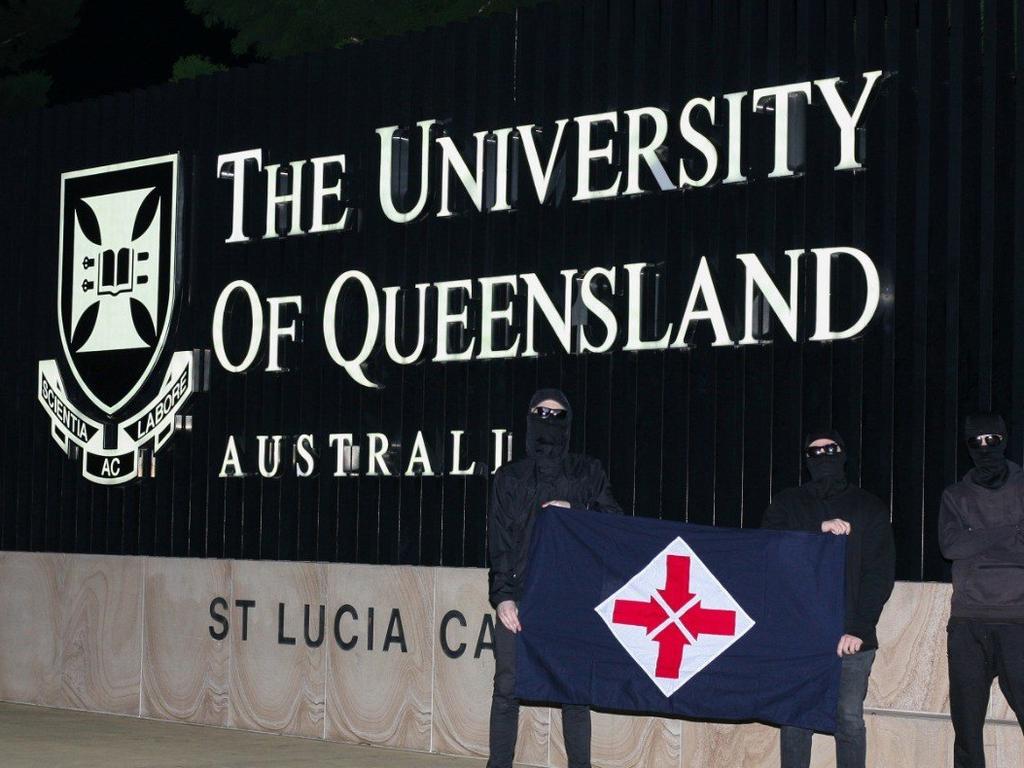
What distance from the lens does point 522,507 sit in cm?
1080

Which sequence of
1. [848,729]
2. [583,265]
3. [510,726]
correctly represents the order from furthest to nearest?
[583,265] < [510,726] < [848,729]

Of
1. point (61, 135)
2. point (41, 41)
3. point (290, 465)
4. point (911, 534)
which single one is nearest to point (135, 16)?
point (41, 41)

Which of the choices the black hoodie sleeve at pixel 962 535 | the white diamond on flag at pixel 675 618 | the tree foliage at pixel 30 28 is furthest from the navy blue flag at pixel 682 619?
the tree foliage at pixel 30 28

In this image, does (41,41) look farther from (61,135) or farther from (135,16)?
(61,135)

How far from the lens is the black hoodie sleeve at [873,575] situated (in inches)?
398

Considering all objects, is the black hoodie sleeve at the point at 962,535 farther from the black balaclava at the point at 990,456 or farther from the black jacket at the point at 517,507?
the black jacket at the point at 517,507

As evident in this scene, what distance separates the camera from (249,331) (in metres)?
15.0

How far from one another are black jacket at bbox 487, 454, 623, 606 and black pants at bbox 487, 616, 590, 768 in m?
0.41

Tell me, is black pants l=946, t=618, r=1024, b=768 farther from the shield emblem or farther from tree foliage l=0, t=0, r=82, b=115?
tree foliage l=0, t=0, r=82, b=115

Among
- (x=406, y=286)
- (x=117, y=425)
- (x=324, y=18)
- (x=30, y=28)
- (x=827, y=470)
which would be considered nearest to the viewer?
(x=827, y=470)

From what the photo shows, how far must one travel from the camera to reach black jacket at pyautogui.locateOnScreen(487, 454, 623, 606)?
35.3 feet

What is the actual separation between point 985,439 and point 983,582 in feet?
2.47

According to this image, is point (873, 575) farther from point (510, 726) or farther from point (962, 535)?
point (510, 726)

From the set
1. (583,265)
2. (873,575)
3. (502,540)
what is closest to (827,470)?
(873,575)
